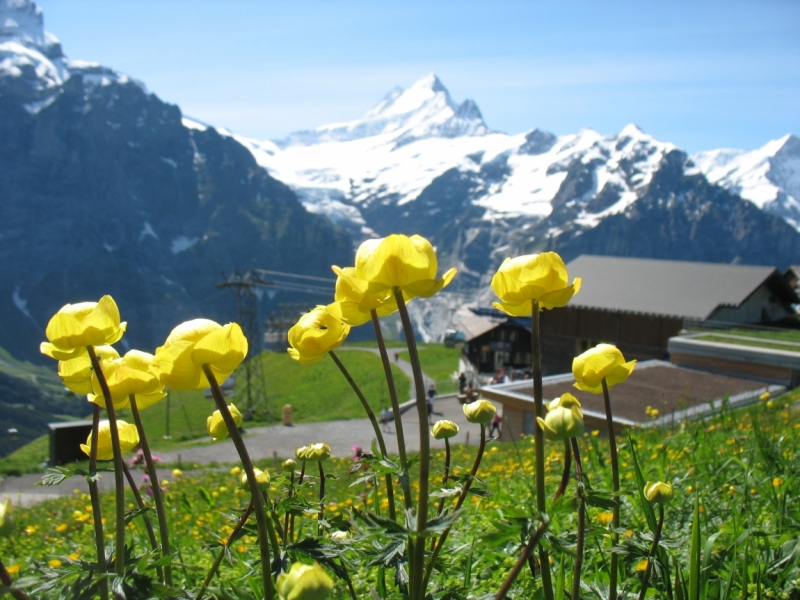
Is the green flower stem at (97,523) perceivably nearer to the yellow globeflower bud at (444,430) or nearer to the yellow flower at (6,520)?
the yellow flower at (6,520)

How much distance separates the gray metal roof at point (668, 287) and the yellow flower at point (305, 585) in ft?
111

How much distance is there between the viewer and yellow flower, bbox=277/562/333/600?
4.27ft

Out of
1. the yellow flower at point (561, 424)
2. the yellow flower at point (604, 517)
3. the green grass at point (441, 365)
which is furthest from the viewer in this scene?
the green grass at point (441, 365)

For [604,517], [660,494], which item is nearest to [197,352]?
[660,494]

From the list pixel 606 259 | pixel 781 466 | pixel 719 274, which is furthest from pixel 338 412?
pixel 781 466

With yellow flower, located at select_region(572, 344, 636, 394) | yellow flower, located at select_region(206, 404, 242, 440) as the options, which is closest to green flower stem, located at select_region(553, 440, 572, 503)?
yellow flower, located at select_region(572, 344, 636, 394)

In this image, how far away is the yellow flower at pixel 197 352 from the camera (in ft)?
5.12

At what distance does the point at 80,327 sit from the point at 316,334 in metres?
0.62

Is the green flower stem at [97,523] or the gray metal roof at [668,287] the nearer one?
the green flower stem at [97,523]

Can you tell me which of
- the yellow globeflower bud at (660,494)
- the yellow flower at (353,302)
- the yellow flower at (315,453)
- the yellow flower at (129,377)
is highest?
the yellow flower at (353,302)

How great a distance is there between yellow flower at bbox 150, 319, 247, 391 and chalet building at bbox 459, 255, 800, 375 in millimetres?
33626

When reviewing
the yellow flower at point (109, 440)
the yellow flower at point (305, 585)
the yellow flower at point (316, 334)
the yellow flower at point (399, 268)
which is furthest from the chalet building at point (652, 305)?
the yellow flower at point (305, 585)

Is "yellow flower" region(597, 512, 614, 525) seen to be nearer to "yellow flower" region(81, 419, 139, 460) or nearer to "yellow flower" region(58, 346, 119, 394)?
"yellow flower" region(81, 419, 139, 460)

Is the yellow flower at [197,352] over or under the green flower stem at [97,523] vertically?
over
